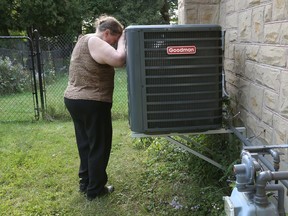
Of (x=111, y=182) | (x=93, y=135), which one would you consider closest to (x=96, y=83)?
(x=93, y=135)

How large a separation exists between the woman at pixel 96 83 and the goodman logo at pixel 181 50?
48 cm

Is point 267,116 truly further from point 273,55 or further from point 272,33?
point 272,33

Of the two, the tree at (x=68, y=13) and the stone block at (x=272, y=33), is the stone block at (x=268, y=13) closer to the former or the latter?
the stone block at (x=272, y=33)

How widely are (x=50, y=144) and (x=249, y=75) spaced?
350 centimetres

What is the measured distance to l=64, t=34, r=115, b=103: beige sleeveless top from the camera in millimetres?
3154

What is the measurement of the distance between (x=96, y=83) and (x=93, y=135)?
1.65 feet

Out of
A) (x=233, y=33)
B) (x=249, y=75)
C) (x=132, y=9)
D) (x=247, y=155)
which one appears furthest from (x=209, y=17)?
(x=132, y=9)

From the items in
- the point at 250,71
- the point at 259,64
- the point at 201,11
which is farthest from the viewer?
the point at 201,11

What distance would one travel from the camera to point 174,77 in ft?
8.82

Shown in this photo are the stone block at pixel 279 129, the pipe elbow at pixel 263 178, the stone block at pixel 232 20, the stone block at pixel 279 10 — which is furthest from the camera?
the stone block at pixel 232 20

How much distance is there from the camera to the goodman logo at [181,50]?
2633 mm

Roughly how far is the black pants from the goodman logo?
931mm

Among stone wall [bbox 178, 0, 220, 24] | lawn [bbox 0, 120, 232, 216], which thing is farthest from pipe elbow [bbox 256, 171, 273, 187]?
stone wall [bbox 178, 0, 220, 24]

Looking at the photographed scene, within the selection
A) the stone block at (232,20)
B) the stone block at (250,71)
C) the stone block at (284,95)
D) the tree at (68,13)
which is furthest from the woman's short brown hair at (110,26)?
the tree at (68,13)
